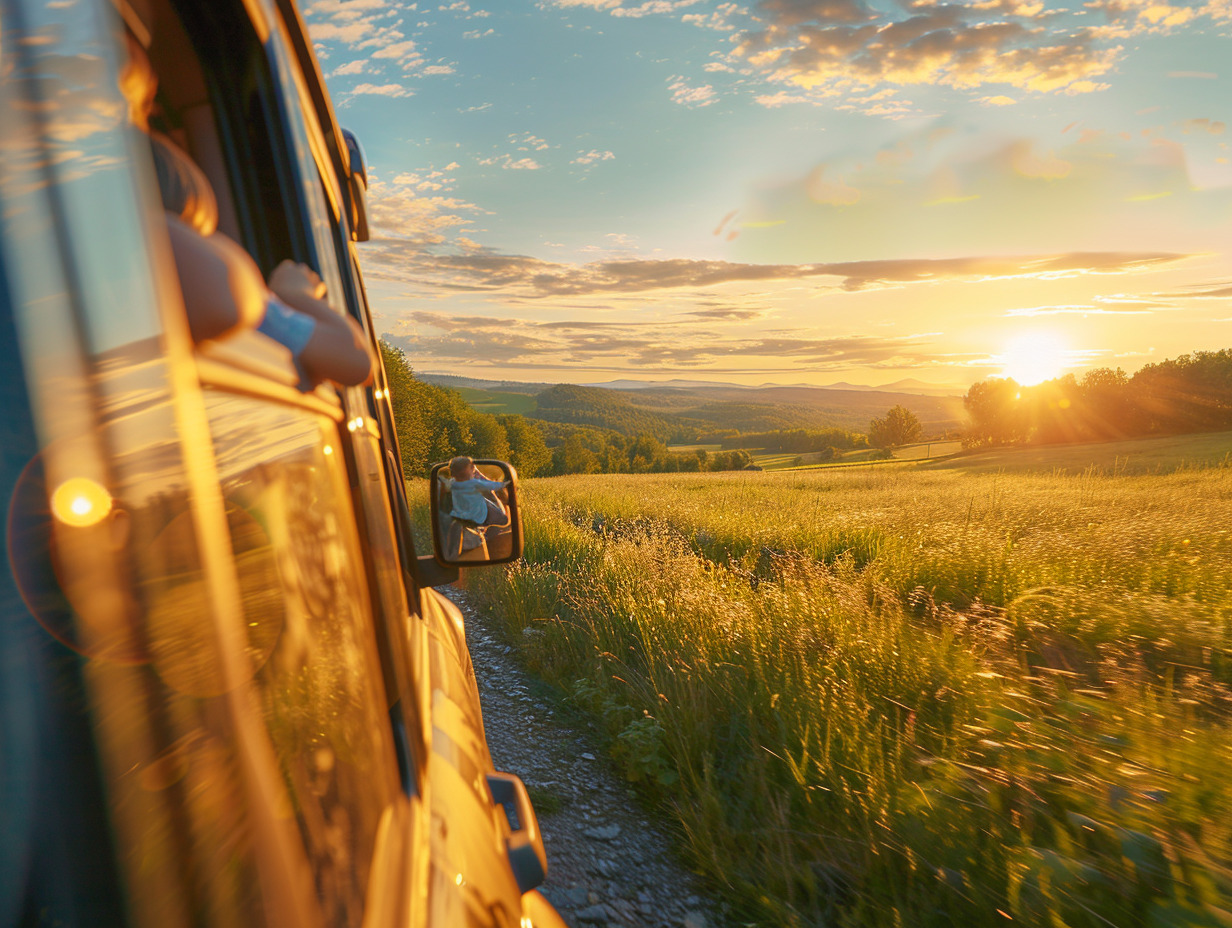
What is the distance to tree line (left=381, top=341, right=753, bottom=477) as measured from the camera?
3953 cm

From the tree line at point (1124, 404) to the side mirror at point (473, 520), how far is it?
205 ft

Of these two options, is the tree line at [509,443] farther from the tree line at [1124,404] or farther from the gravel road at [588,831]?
the tree line at [1124,404]

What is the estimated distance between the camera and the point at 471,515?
7.20 feet

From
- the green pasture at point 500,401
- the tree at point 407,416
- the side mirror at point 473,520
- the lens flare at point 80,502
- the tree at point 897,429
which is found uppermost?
the green pasture at point 500,401

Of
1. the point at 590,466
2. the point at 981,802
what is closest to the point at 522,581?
the point at 981,802

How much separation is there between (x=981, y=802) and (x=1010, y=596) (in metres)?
3.48

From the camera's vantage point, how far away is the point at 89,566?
335mm

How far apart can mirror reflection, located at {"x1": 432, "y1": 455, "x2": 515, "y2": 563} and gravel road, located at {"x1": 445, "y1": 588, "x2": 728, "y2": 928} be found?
5.96 feet

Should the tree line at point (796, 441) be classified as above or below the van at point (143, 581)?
below

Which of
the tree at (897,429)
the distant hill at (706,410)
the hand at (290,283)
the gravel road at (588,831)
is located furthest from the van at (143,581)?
the distant hill at (706,410)

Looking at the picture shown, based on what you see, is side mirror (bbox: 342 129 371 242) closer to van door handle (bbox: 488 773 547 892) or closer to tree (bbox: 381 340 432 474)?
van door handle (bbox: 488 773 547 892)

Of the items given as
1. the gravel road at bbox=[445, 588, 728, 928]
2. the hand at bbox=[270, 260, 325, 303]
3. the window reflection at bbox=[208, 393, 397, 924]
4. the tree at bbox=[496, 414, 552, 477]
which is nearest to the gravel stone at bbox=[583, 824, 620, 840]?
the gravel road at bbox=[445, 588, 728, 928]

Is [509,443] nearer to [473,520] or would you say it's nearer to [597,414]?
[597,414]

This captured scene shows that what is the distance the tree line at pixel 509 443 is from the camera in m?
39.5
